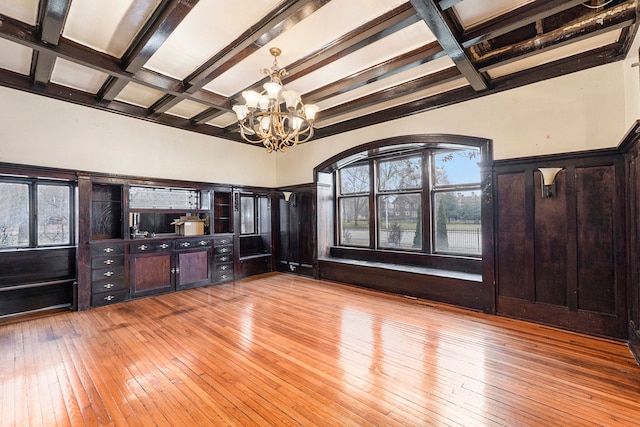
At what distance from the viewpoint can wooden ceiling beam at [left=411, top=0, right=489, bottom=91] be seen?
8.02 feet

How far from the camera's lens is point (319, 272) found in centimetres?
634

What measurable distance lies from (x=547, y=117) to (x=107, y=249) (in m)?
6.80

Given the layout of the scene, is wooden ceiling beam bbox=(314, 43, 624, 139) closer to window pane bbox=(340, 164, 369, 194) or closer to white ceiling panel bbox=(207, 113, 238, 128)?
window pane bbox=(340, 164, 369, 194)

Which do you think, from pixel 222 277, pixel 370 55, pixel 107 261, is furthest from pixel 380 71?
pixel 107 261

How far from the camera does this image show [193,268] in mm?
5645

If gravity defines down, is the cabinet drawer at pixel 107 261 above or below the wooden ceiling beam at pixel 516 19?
below

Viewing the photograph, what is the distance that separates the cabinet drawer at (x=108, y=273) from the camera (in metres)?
4.50

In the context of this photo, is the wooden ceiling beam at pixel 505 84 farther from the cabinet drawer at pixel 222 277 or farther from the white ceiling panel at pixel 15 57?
the white ceiling panel at pixel 15 57

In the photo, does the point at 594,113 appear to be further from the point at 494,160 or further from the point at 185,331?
the point at 185,331

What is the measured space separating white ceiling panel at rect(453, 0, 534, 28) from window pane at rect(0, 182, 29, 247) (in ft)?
20.4

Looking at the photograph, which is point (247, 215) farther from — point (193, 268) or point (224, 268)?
point (193, 268)

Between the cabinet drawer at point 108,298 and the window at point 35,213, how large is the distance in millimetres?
1057

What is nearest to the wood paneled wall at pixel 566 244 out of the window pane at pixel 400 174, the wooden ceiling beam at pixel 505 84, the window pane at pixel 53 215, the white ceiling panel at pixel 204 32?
the wooden ceiling beam at pixel 505 84

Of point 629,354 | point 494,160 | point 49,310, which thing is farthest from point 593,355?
point 49,310
